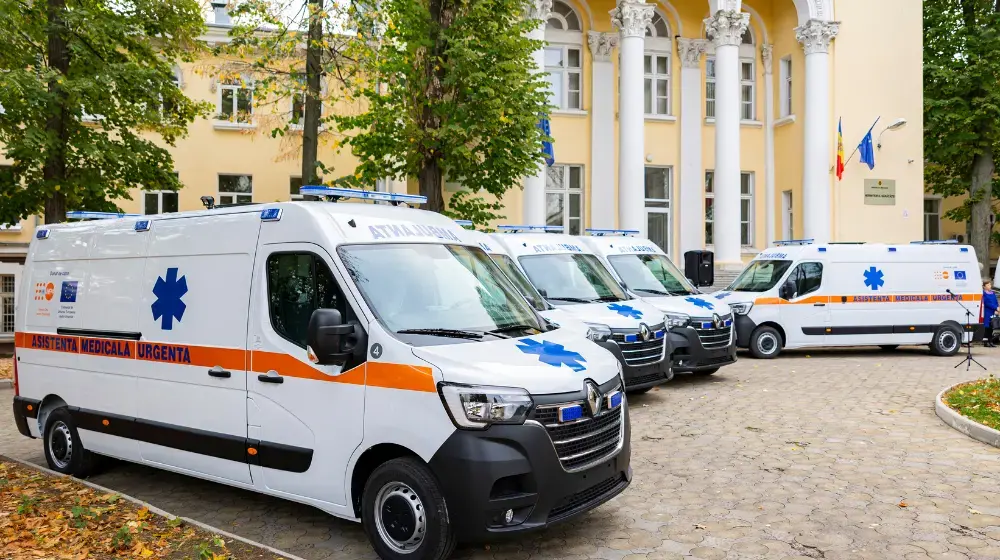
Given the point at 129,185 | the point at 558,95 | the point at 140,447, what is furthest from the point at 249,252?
the point at 558,95

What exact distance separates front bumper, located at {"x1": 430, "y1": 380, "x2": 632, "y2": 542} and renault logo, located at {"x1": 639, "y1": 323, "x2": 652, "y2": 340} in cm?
579

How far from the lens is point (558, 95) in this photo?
27328 millimetres

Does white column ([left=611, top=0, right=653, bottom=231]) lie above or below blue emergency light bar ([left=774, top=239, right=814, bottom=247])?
above

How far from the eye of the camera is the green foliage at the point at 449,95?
1501 centimetres

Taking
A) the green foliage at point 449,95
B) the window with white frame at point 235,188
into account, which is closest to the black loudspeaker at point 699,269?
the green foliage at point 449,95

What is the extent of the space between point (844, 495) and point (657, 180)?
74.9 ft

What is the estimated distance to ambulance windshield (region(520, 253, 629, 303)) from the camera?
38.3 ft

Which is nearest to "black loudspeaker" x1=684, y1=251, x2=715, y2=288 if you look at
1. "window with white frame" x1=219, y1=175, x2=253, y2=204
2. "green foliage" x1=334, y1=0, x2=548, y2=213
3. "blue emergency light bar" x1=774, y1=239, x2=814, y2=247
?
"green foliage" x1=334, y1=0, x2=548, y2=213

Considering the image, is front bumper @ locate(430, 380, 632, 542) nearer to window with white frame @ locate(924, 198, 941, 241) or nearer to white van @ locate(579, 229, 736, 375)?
white van @ locate(579, 229, 736, 375)

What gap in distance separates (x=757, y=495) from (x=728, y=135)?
20706 millimetres

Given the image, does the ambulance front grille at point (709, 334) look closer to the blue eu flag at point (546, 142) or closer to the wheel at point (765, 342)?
the wheel at point (765, 342)

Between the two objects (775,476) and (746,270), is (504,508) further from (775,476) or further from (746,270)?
(746,270)

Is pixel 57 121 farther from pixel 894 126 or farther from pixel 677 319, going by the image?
pixel 894 126

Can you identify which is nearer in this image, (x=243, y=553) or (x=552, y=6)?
(x=243, y=553)
